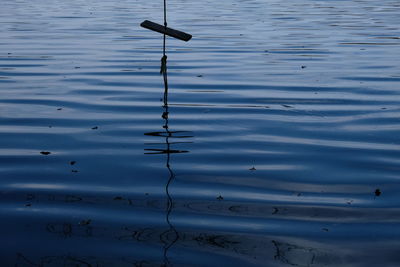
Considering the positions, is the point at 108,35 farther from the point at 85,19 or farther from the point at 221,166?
the point at 221,166

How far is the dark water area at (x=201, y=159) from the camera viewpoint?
457cm

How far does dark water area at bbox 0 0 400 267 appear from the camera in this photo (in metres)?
4.57

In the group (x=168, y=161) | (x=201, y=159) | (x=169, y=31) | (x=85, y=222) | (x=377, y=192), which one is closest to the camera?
(x=85, y=222)

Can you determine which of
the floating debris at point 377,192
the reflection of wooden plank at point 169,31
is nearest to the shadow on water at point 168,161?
the reflection of wooden plank at point 169,31

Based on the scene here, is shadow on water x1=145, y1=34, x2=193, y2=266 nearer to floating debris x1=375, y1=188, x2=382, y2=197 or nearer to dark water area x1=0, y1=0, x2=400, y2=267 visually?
dark water area x1=0, y1=0, x2=400, y2=267

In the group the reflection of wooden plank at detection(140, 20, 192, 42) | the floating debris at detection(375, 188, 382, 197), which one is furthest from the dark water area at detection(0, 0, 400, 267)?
the reflection of wooden plank at detection(140, 20, 192, 42)

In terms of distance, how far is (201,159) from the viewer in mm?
6590

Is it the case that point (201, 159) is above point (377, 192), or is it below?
below

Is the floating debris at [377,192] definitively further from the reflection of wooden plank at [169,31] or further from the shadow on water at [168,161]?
the reflection of wooden plank at [169,31]

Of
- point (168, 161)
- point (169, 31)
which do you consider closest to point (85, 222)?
point (168, 161)

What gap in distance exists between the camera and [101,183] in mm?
5852

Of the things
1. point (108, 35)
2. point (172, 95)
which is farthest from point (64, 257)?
point (108, 35)

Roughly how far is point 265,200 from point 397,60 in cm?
870

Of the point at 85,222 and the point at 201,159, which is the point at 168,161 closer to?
the point at 201,159
